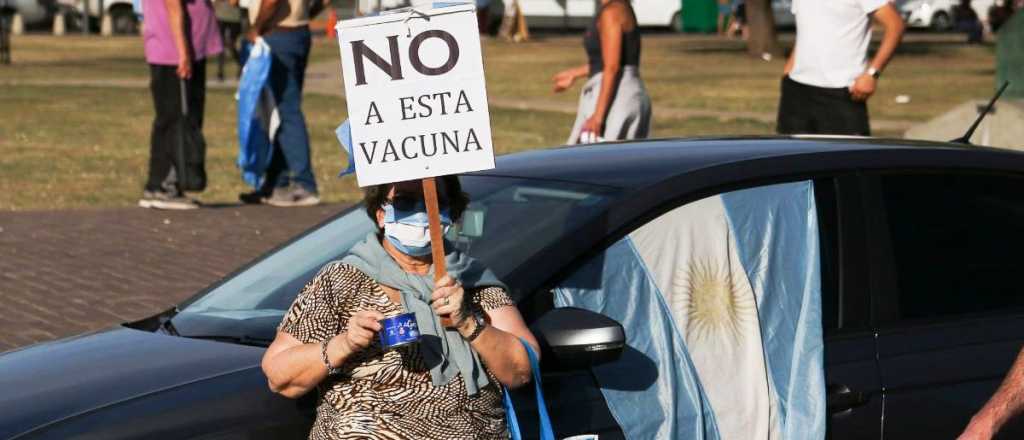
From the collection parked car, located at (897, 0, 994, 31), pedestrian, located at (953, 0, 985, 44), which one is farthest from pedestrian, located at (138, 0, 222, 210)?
parked car, located at (897, 0, 994, 31)

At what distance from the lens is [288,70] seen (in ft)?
41.0

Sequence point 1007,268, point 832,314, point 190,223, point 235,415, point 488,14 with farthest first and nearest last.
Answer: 1. point 488,14
2. point 190,223
3. point 1007,268
4. point 832,314
5. point 235,415

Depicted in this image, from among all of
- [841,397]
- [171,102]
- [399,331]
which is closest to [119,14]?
[171,102]

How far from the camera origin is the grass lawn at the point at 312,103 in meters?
15.1

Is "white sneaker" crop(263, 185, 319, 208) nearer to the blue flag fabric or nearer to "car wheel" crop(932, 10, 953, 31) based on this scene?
the blue flag fabric

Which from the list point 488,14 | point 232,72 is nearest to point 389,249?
point 232,72

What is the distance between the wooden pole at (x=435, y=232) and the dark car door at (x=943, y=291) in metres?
1.34

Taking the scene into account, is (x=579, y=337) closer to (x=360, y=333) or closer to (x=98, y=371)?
(x=360, y=333)

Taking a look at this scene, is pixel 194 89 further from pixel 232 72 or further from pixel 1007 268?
pixel 232 72

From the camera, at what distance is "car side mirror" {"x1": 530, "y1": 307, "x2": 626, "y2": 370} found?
405 centimetres

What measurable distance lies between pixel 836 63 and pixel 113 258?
4.37m

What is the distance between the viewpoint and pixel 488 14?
52219 mm

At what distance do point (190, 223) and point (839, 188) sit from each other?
7753mm

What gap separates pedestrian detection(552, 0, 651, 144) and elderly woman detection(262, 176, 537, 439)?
566 centimetres
